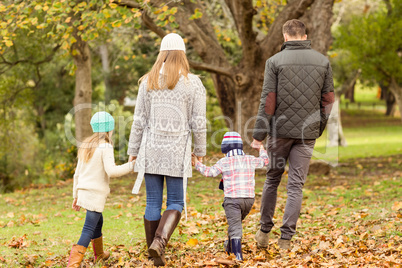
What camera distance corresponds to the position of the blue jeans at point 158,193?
434cm

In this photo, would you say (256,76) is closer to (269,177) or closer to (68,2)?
(68,2)

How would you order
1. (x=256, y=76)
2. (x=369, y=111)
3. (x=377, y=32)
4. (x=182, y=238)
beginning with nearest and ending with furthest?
(x=182, y=238) < (x=256, y=76) < (x=377, y=32) < (x=369, y=111)

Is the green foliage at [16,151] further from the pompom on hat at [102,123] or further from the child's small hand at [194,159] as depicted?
the child's small hand at [194,159]

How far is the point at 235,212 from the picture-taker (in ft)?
14.4

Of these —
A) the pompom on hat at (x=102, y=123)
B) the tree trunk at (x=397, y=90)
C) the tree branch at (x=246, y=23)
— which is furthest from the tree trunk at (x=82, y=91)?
the tree trunk at (x=397, y=90)

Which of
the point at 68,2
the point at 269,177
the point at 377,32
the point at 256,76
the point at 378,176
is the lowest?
the point at 378,176

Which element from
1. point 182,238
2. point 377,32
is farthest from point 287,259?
point 377,32

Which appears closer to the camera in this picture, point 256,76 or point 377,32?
point 256,76

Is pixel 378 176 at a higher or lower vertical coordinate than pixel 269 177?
lower

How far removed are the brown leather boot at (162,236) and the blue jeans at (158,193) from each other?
0.09 meters

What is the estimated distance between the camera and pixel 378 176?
11.8 meters

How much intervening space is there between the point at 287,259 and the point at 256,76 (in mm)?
6898

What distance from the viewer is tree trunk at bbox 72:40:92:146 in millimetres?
12773

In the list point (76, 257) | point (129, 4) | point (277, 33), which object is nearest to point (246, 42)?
point (277, 33)
